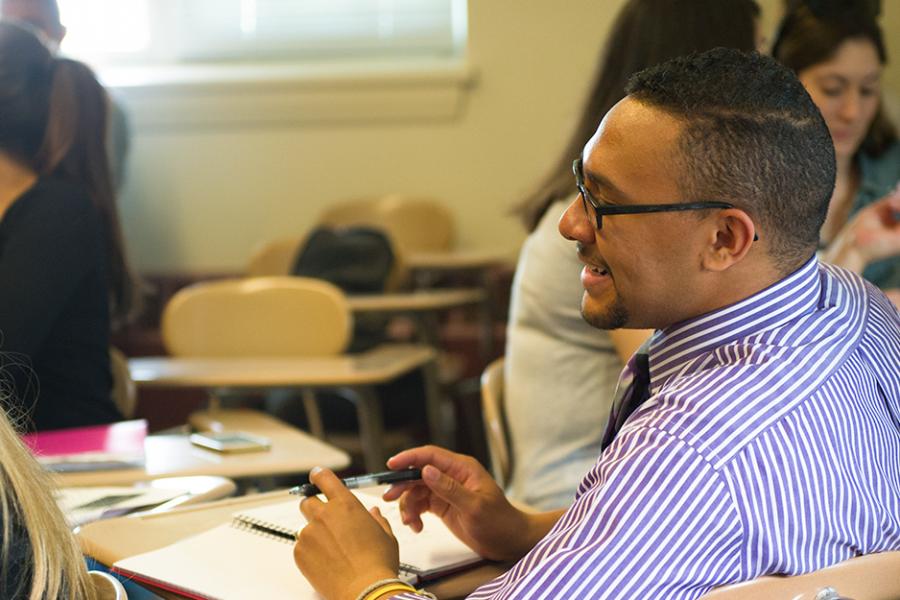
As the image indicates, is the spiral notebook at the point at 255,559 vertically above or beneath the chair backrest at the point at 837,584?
beneath

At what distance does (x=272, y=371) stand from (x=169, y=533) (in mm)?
1376

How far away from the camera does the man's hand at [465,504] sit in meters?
1.26

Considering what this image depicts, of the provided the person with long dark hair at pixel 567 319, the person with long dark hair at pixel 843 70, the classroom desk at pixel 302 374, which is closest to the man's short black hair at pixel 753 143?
the person with long dark hair at pixel 567 319

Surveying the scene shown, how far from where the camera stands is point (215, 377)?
271cm

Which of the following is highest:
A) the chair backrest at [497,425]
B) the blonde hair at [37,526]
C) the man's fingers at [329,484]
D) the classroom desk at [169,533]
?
the blonde hair at [37,526]

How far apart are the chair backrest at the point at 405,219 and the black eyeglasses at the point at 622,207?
331 centimetres

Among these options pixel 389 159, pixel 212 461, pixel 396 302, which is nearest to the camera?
pixel 212 461

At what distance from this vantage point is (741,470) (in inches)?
36.5

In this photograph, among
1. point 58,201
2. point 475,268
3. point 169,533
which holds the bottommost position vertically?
point 475,268

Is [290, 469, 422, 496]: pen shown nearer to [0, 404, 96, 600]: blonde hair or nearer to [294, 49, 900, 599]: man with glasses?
[294, 49, 900, 599]: man with glasses

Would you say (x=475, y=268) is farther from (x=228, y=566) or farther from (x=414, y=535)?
(x=228, y=566)

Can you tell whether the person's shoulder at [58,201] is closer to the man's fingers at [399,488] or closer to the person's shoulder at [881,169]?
the man's fingers at [399,488]

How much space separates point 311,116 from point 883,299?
3.65m

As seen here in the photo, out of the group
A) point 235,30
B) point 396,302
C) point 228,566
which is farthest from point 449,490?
point 235,30
